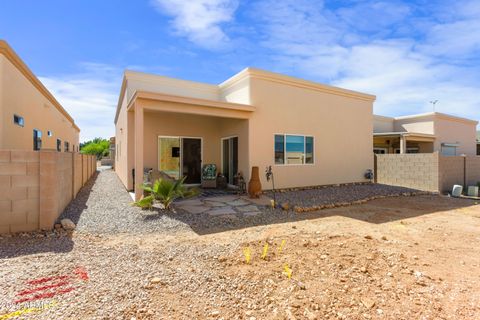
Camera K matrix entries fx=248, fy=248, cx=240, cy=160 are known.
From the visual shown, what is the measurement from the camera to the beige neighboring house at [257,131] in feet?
31.1

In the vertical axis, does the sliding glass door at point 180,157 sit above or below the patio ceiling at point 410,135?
below

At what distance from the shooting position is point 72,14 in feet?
24.8

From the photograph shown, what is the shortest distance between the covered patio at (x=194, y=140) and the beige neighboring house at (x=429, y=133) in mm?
12066

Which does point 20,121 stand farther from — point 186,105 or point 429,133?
point 429,133

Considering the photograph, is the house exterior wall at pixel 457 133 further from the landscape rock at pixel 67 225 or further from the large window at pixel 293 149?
the landscape rock at pixel 67 225

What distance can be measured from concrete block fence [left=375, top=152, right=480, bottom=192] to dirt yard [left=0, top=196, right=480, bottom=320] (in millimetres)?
6572

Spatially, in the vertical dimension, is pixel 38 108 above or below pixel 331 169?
above

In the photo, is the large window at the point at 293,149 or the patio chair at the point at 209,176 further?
the patio chair at the point at 209,176

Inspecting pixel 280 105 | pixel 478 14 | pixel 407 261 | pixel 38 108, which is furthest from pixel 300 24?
pixel 38 108

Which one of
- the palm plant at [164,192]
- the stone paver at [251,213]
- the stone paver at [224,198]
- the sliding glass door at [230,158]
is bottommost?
the stone paver at [251,213]

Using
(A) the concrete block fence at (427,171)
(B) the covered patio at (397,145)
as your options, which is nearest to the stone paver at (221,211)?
(A) the concrete block fence at (427,171)

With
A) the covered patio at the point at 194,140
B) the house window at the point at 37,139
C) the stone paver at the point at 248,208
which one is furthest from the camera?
the house window at the point at 37,139

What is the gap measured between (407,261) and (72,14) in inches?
410

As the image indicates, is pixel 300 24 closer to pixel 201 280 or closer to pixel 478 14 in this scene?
pixel 478 14
